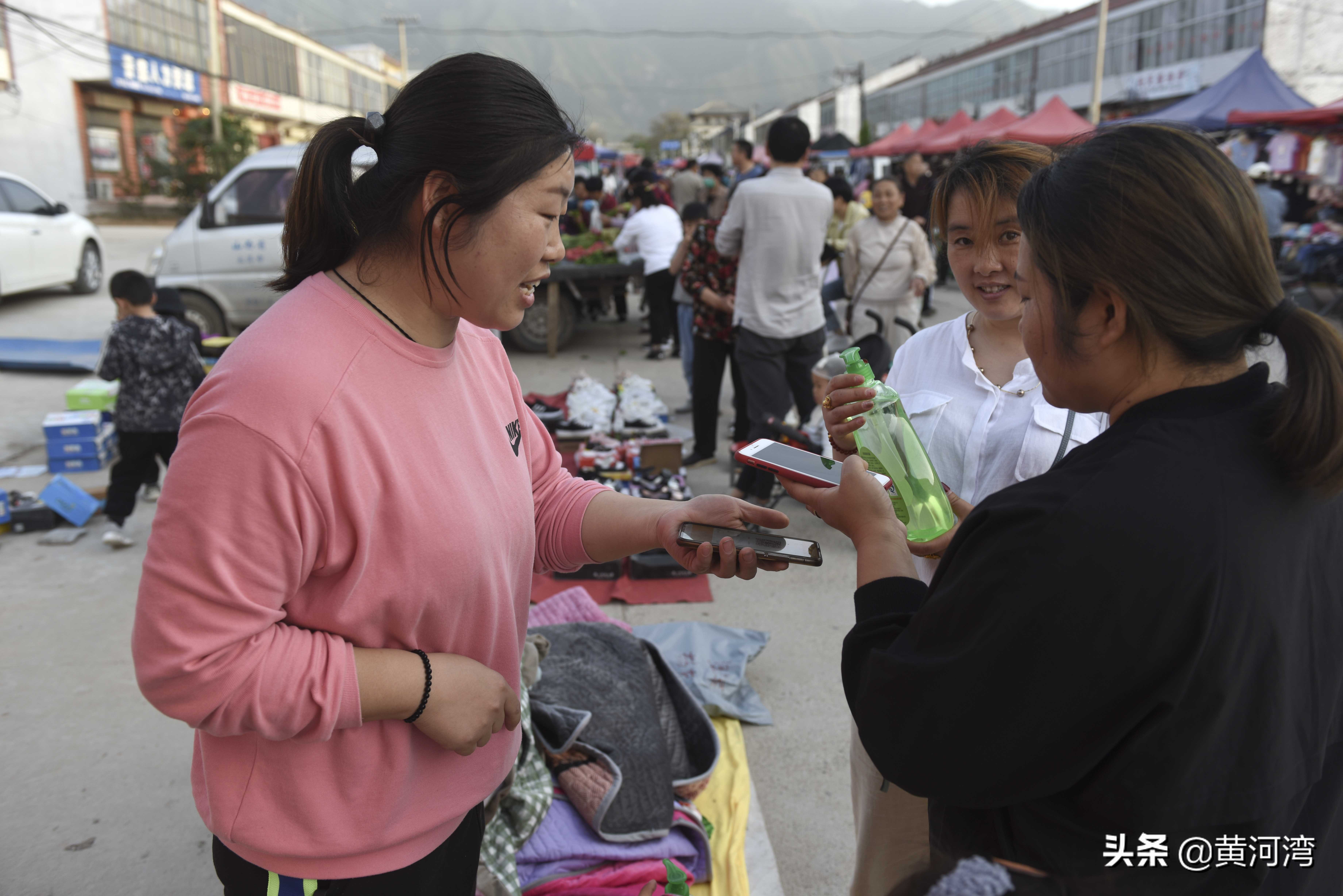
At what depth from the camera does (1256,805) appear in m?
0.96

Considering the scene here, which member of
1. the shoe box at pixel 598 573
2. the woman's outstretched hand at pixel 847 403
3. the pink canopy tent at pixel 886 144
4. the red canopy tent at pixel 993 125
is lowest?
the shoe box at pixel 598 573

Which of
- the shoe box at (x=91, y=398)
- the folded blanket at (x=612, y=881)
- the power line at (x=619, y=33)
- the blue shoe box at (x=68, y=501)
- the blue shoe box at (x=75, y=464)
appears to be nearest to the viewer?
the folded blanket at (x=612, y=881)

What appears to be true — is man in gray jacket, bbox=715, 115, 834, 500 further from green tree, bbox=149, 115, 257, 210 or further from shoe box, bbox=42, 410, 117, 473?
green tree, bbox=149, 115, 257, 210

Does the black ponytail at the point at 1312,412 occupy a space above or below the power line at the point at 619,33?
below

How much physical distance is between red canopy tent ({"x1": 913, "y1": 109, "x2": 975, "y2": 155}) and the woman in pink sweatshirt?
21.9 m

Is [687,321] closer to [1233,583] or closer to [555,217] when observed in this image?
[555,217]

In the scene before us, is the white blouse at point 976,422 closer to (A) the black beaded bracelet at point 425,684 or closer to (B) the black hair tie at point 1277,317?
(B) the black hair tie at point 1277,317

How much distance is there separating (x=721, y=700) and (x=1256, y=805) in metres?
2.48

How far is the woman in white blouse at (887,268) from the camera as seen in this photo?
20.5 ft

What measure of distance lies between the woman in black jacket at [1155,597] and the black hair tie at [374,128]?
93 centimetres

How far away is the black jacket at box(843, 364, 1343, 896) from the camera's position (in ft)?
2.94

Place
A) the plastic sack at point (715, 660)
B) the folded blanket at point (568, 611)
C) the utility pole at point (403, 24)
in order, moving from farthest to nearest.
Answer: the utility pole at point (403, 24)
the folded blanket at point (568, 611)
the plastic sack at point (715, 660)

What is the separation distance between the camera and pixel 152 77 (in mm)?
31891

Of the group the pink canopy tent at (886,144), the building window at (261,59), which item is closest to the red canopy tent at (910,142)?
the pink canopy tent at (886,144)
